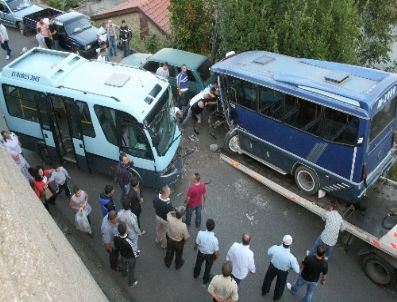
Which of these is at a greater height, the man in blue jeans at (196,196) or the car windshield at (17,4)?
the car windshield at (17,4)

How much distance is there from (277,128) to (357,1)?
7.40m

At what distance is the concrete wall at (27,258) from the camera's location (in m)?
3.09

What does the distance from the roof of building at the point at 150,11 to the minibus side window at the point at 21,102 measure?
11387mm

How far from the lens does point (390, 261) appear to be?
8.51 meters

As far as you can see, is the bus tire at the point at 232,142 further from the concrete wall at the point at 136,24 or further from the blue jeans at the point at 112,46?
the concrete wall at the point at 136,24

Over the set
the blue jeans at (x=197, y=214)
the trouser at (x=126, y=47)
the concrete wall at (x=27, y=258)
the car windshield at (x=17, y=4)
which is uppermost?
the concrete wall at (x=27, y=258)

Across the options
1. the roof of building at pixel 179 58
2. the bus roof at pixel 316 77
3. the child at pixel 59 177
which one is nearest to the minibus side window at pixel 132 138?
the child at pixel 59 177

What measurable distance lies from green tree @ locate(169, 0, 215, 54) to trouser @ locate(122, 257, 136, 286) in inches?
379

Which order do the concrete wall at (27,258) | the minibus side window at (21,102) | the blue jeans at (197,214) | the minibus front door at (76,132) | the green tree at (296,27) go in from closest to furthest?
the concrete wall at (27,258)
the blue jeans at (197,214)
the minibus front door at (76,132)
the minibus side window at (21,102)
the green tree at (296,27)

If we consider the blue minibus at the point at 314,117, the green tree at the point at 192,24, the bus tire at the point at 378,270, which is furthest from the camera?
the green tree at the point at 192,24

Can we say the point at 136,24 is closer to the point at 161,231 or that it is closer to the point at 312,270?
the point at 161,231

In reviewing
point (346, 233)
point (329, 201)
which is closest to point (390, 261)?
point (346, 233)

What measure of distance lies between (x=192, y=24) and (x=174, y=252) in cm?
958

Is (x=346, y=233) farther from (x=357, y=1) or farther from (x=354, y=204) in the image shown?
(x=357, y=1)
